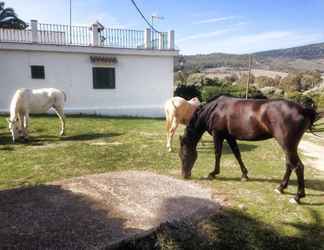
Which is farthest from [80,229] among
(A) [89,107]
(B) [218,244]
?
(A) [89,107]

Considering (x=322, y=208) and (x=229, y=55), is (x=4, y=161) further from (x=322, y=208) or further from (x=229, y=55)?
(x=229, y=55)

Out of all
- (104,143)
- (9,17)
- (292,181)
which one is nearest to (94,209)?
(292,181)

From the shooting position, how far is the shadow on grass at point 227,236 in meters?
3.02

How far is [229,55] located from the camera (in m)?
48.6

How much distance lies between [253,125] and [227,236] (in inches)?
74.2

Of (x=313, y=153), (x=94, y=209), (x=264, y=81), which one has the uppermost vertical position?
(x=264, y=81)

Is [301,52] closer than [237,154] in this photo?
No

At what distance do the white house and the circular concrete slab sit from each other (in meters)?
9.85

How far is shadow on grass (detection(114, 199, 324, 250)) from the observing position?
302cm

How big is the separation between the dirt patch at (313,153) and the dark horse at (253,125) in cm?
250

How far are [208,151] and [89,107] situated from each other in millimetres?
8572

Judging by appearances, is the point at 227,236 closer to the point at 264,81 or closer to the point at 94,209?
the point at 94,209

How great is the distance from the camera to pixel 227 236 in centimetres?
320

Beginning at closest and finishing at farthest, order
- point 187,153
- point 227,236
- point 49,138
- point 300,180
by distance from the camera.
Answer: point 227,236 → point 300,180 → point 187,153 → point 49,138
